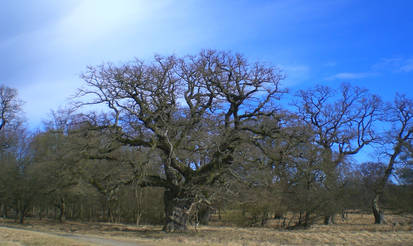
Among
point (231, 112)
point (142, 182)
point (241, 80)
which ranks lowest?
point (142, 182)

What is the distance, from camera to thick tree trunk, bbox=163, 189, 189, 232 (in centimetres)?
2108

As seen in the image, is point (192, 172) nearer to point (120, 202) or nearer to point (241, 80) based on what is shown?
point (241, 80)

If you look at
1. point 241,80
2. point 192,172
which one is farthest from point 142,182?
point 241,80

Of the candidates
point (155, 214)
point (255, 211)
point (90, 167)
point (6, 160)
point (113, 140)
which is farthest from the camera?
point (155, 214)

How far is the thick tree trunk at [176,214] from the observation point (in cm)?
2108

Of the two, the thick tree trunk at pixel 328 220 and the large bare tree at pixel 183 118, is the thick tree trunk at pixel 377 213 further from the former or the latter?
the large bare tree at pixel 183 118

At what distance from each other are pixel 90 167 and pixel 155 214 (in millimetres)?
12654

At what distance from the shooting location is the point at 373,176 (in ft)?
110

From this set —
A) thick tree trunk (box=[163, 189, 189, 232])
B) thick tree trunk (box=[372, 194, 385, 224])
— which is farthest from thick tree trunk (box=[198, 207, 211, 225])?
thick tree trunk (box=[372, 194, 385, 224])

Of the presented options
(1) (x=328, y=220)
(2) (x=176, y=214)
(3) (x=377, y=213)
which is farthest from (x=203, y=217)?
(3) (x=377, y=213)

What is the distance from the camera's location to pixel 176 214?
21266 mm

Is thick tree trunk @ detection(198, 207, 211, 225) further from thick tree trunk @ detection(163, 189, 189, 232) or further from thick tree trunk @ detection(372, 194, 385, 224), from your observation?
thick tree trunk @ detection(372, 194, 385, 224)

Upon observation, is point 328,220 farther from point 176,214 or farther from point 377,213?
point 176,214

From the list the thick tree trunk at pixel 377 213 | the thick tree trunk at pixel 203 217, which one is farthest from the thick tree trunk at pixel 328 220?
the thick tree trunk at pixel 203 217
